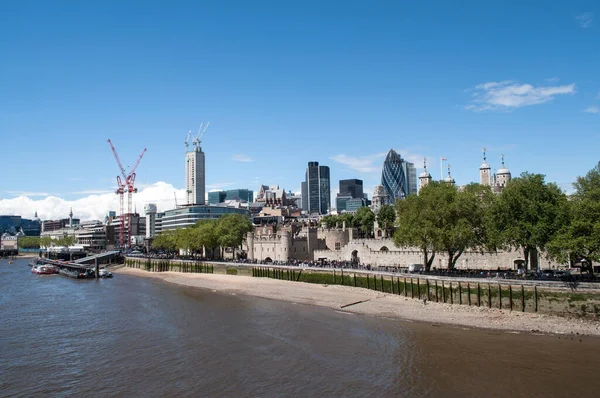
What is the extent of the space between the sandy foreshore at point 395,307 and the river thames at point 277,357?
7.54 feet

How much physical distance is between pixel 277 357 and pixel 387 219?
8909 cm

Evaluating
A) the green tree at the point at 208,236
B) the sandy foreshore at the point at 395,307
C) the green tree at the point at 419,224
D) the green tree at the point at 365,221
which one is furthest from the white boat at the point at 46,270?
the green tree at the point at 419,224

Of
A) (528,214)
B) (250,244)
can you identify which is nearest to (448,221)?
(528,214)

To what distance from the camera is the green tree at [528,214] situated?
170 ft

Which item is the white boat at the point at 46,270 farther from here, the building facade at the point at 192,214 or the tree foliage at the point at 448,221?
the tree foliage at the point at 448,221

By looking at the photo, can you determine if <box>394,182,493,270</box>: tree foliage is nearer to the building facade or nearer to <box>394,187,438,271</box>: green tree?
<box>394,187,438,271</box>: green tree

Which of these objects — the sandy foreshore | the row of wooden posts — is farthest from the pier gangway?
the row of wooden posts

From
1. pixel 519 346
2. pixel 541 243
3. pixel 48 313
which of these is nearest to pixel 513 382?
pixel 519 346

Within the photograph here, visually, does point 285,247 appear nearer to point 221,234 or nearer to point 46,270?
point 221,234

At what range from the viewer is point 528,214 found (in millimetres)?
53750

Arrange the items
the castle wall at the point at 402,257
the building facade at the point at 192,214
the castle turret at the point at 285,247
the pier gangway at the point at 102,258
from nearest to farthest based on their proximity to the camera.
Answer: the castle wall at the point at 402,257
the castle turret at the point at 285,247
the pier gangway at the point at 102,258
the building facade at the point at 192,214

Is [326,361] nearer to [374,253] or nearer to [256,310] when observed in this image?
[256,310]

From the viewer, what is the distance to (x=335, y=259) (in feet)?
322

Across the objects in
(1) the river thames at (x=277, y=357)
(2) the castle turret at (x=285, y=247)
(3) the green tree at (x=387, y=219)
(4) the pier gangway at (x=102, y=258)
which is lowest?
(1) the river thames at (x=277, y=357)
